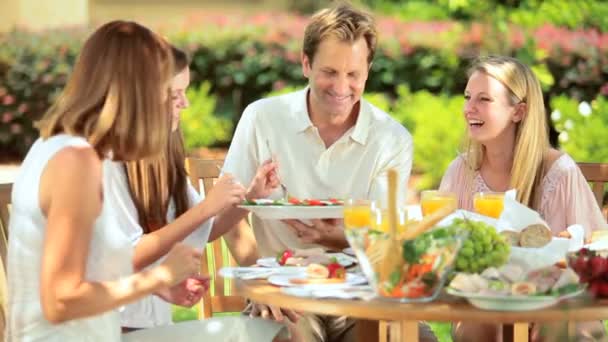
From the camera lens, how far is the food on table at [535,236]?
3.60 meters

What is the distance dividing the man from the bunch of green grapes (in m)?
1.01

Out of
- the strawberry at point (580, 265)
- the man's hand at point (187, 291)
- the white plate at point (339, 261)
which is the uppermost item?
the strawberry at point (580, 265)

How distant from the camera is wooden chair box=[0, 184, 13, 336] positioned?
368 centimetres

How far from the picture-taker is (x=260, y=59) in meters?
11.2

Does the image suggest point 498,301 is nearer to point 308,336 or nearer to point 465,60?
point 308,336

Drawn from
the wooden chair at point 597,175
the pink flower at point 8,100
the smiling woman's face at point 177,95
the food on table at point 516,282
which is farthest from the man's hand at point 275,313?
the pink flower at point 8,100

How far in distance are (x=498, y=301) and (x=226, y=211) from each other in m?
1.35

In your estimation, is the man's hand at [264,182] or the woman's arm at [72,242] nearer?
the woman's arm at [72,242]

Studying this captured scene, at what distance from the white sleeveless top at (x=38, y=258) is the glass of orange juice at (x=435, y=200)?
105 cm

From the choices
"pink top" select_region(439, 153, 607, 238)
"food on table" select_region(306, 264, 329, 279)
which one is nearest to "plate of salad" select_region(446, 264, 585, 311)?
"food on table" select_region(306, 264, 329, 279)

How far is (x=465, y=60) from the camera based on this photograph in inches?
427

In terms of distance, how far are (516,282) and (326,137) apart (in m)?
1.50

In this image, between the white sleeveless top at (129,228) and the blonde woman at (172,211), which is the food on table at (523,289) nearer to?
the blonde woman at (172,211)

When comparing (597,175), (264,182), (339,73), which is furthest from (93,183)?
(597,175)
